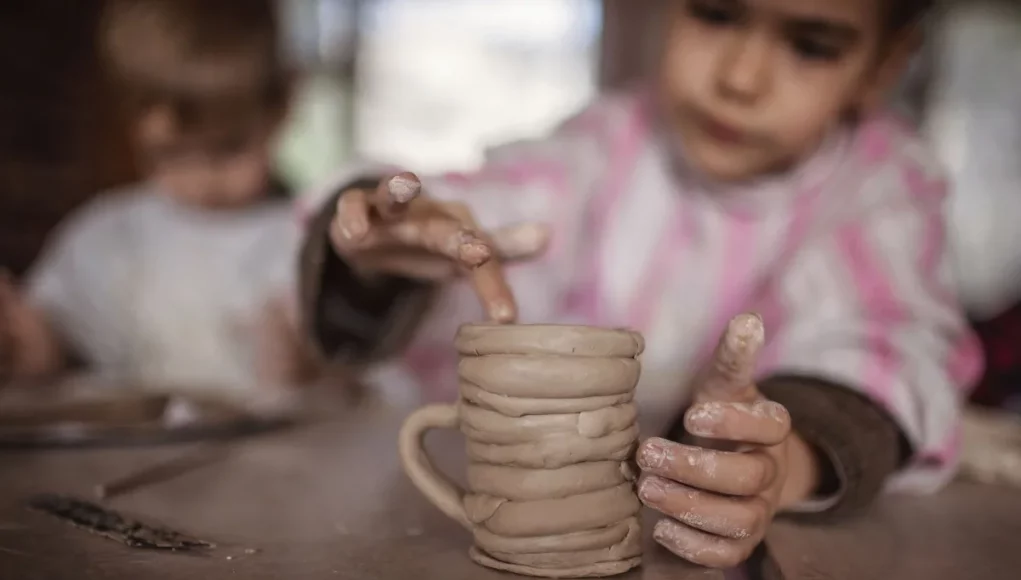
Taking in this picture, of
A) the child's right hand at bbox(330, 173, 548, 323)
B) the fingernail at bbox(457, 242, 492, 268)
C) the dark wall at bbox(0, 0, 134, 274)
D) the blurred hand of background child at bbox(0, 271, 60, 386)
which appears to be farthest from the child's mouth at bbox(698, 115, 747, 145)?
the dark wall at bbox(0, 0, 134, 274)

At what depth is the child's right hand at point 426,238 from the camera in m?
0.56

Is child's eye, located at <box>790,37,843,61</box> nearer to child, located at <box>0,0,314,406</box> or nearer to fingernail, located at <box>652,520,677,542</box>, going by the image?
fingernail, located at <box>652,520,677,542</box>

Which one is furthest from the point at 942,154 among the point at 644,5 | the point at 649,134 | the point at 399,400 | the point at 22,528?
the point at 22,528

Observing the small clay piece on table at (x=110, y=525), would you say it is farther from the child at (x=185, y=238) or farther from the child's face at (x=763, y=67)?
the child at (x=185, y=238)

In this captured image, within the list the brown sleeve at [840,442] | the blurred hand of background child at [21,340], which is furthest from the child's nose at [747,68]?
the blurred hand of background child at [21,340]

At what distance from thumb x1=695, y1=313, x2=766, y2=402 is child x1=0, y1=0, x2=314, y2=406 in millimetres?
978

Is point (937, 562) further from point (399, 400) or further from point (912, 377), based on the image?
point (399, 400)

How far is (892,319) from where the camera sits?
2.61 ft

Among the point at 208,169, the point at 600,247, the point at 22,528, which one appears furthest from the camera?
the point at 208,169

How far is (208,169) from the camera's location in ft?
5.13

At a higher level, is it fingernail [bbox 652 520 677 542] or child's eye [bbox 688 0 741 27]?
child's eye [bbox 688 0 741 27]

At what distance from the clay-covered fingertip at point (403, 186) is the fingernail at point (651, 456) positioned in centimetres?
21

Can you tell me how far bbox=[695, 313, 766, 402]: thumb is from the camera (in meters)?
0.47

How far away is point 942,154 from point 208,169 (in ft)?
6.13
